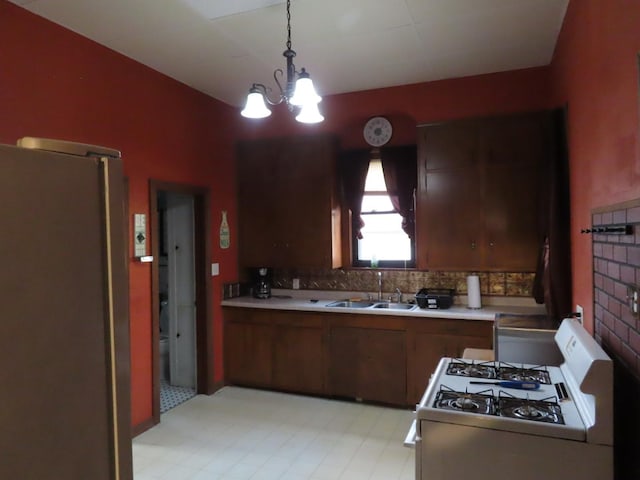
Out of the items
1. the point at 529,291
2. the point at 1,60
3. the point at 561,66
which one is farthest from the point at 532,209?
the point at 1,60

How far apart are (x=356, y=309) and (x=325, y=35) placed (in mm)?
2218

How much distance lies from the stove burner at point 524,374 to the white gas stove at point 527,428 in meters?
0.09

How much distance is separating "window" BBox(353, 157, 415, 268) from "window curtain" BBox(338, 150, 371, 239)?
59 millimetres

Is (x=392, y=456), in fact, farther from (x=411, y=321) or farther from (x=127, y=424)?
(x=127, y=424)

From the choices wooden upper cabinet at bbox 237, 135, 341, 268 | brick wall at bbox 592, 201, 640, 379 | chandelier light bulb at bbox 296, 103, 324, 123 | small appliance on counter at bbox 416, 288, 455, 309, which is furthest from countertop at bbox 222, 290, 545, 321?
chandelier light bulb at bbox 296, 103, 324, 123

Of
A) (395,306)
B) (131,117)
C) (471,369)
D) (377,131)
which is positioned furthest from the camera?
(377,131)

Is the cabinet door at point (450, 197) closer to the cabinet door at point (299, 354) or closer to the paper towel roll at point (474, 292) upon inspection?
the paper towel roll at point (474, 292)

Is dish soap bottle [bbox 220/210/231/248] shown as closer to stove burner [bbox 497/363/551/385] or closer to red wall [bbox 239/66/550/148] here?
red wall [bbox 239/66/550/148]

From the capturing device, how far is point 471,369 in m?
2.14

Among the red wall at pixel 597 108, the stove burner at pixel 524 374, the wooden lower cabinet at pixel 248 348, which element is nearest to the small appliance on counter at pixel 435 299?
the red wall at pixel 597 108

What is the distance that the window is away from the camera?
14.3 ft

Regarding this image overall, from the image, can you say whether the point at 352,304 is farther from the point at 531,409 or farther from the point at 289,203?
the point at 531,409

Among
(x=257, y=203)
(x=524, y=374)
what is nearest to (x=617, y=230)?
(x=524, y=374)

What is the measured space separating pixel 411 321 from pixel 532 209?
1.33m
